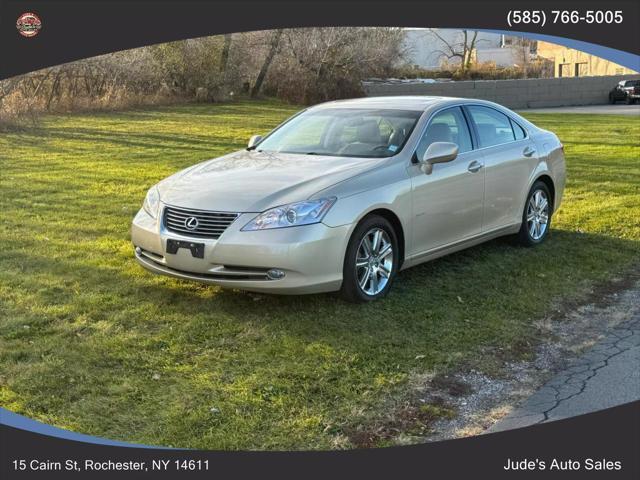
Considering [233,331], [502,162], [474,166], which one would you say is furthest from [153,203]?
[502,162]

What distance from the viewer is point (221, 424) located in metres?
4.02

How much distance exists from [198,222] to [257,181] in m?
0.64

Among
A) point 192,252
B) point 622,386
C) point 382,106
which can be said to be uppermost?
point 382,106

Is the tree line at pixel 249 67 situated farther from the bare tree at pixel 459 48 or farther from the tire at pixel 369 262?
the tire at pixel 369 262

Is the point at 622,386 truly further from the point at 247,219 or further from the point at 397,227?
the point at 247,219

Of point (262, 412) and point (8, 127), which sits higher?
point (8, 127)

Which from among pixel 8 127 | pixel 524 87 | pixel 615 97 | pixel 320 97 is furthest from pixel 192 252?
pixel 615 97

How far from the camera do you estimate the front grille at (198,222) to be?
5.52 metres

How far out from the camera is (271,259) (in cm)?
538

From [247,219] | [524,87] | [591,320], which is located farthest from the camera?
[524,87]

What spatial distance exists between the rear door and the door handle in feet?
0.40

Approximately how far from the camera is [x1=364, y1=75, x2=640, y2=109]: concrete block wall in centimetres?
3741

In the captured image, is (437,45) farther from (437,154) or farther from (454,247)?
(437,154)

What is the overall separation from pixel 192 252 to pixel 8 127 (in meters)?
12.2
